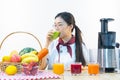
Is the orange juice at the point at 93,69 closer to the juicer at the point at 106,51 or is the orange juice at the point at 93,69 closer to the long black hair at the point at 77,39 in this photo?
the juicer at the point at 106,51

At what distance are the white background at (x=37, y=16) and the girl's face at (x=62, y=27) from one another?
0.56 metres

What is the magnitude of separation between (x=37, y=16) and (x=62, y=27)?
676 millimetres

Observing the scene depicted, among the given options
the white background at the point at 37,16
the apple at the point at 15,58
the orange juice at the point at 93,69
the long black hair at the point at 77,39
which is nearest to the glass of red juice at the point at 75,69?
the orange juice at the point at 93,69

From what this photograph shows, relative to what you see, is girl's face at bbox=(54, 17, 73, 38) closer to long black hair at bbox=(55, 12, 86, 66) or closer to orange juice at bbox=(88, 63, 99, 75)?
long black hair at bbox=(55, 12, 86, 66)

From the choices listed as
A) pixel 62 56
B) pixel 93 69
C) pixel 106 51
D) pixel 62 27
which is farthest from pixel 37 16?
pixel 93 69

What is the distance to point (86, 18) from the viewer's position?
3.35 metres

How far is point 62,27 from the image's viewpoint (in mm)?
2709

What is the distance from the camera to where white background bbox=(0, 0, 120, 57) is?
129 inches

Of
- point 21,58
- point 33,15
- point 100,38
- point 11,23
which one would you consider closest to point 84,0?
point 33,15

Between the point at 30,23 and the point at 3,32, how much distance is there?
13.6 inches

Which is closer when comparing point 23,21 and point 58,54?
point 58,54

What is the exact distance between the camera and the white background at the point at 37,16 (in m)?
3.27

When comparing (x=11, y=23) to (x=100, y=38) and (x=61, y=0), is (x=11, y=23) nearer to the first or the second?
(x=61, y=0)

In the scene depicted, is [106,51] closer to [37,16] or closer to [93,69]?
[93,69]
